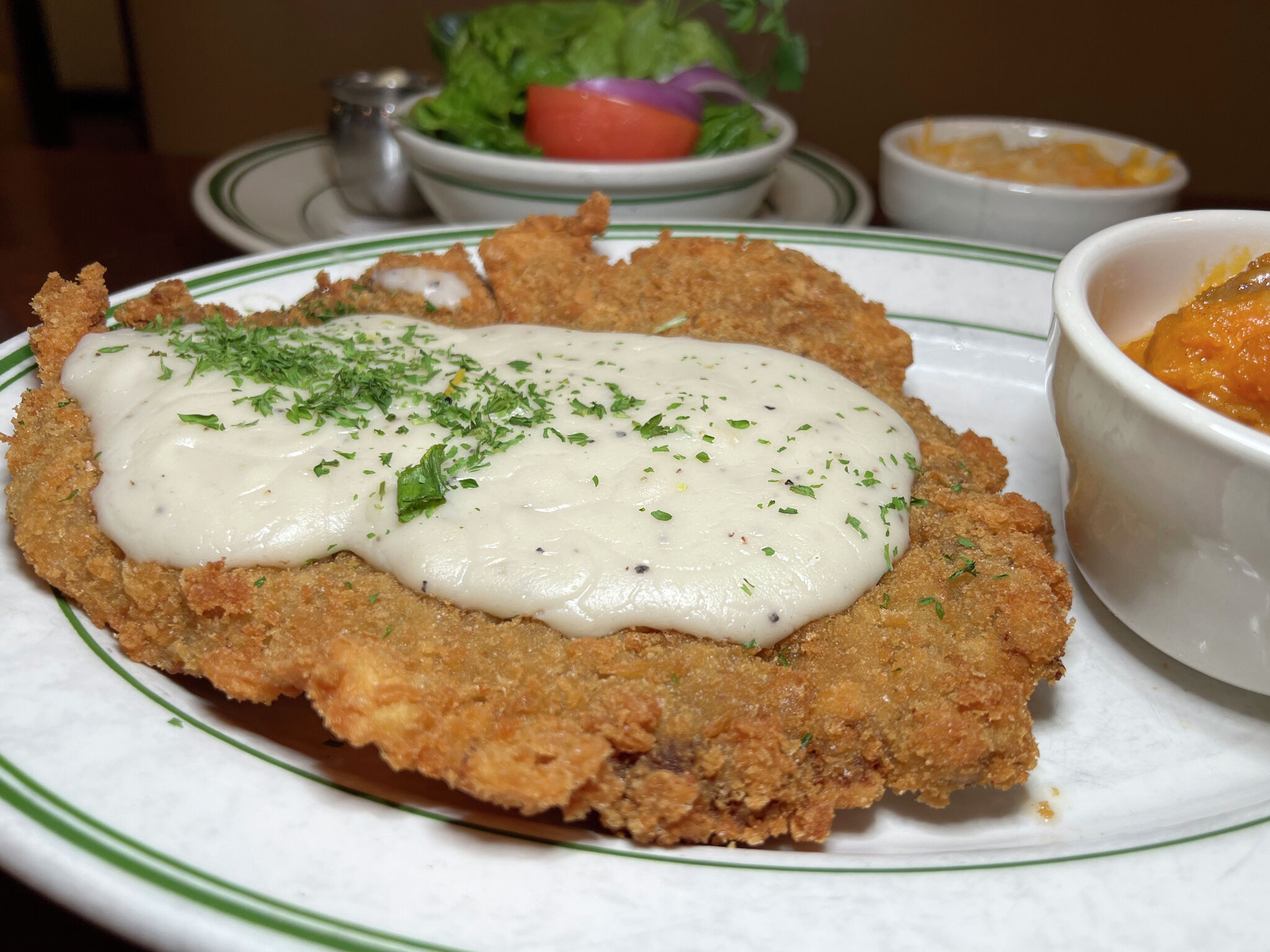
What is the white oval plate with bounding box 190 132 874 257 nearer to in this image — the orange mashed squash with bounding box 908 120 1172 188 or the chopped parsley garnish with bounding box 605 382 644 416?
the orange mashed squash with bounding box 908 120 1172 188

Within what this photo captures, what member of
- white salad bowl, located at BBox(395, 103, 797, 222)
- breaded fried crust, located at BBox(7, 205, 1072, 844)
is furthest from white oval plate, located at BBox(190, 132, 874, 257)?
breaded fried crust, located at BBox(7, 205, 1072, 844)

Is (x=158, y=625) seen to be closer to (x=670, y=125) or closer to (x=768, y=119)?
(x=670, y=125)

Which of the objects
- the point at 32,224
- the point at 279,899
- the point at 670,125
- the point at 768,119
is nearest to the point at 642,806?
the point at 279,899

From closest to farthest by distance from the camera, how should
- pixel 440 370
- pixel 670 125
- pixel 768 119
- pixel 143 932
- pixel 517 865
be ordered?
pixel 143 932 < pixel 517 865 < pixel 440 370 < pixel 670 125 < pixel 768 119

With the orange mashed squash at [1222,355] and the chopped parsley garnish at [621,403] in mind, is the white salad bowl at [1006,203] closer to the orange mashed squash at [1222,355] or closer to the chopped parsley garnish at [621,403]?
the orange mashed squash at [1222,355]

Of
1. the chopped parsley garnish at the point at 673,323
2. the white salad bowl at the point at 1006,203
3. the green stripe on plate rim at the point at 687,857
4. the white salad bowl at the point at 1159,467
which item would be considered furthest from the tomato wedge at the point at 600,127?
the green stripe on plate rim at the point at 687,857

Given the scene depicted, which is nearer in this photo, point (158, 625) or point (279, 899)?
point (279, 899)
